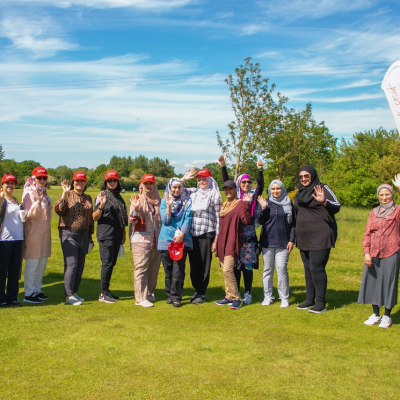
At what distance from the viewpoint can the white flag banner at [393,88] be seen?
18.5ft

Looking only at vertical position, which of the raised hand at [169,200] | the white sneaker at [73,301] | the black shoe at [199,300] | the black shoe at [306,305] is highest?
the raised hand at [169,200]

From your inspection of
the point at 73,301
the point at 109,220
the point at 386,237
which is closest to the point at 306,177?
the point at 386,237

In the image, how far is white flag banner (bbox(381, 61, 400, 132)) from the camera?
564cm

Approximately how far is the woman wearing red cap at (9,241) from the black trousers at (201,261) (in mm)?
2660

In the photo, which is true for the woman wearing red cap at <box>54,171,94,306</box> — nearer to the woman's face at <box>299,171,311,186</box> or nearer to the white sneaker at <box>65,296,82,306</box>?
the white sneaker at <box>65,296,82,306</box>

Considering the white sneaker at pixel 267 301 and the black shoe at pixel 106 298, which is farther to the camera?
the black shoe at pixel 106 298

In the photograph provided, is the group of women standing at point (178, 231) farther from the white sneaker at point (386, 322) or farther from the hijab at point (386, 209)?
the white sneaker at point (386, 322)

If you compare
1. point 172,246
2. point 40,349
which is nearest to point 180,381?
point 40,349

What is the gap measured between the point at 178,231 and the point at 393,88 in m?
3.67

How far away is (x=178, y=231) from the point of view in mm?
6422

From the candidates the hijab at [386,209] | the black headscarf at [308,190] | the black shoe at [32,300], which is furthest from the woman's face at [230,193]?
the black shoe at [32,300]

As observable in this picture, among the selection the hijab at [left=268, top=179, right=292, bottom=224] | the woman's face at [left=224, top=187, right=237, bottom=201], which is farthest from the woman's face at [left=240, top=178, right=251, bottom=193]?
the hijab at [left=268, top=179, right=292, bottom=224]

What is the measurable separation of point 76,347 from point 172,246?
88.3 inches

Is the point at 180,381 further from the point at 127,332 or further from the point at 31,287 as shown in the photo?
the point at 31,287
